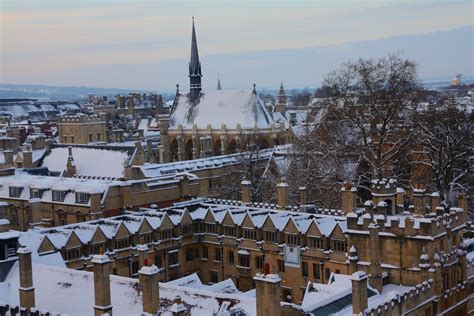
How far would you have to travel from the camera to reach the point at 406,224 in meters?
29.5

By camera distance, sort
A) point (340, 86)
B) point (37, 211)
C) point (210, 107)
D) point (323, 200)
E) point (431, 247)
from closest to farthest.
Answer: point (431, 247) < point (37, 211) < point (323, 200) < point (340, 86) < point (210, 107)

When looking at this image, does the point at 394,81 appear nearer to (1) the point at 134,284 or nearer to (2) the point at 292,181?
(2) the point at 292,181

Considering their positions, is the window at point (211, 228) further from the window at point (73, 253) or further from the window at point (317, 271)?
the window at point (73, 253)

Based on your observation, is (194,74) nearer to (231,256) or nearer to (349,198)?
(231,256)

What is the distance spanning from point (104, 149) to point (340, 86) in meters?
23.7

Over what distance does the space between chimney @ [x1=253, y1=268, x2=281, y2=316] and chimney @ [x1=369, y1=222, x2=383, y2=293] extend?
9331mm

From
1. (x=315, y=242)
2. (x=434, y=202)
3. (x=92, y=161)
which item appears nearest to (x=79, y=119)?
(x=92, y=161)

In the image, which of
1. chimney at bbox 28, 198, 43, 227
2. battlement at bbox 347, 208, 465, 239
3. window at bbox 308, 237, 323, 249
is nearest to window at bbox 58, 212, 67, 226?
chimney at bbox 28, 198, 43, 227

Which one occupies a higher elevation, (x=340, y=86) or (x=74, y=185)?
(x=340, y=86)

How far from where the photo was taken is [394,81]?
56.8 meters

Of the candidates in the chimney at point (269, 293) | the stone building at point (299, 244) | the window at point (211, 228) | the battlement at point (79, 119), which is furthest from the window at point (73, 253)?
the battlement at point (79, 119)

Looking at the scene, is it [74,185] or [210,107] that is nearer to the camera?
[74,185]

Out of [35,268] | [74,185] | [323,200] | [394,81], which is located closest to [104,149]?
[74,185]

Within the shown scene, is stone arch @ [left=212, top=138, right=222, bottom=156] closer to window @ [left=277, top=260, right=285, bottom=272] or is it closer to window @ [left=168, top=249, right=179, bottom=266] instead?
window @ [left=168, top=249, right=179, bottom=266]
